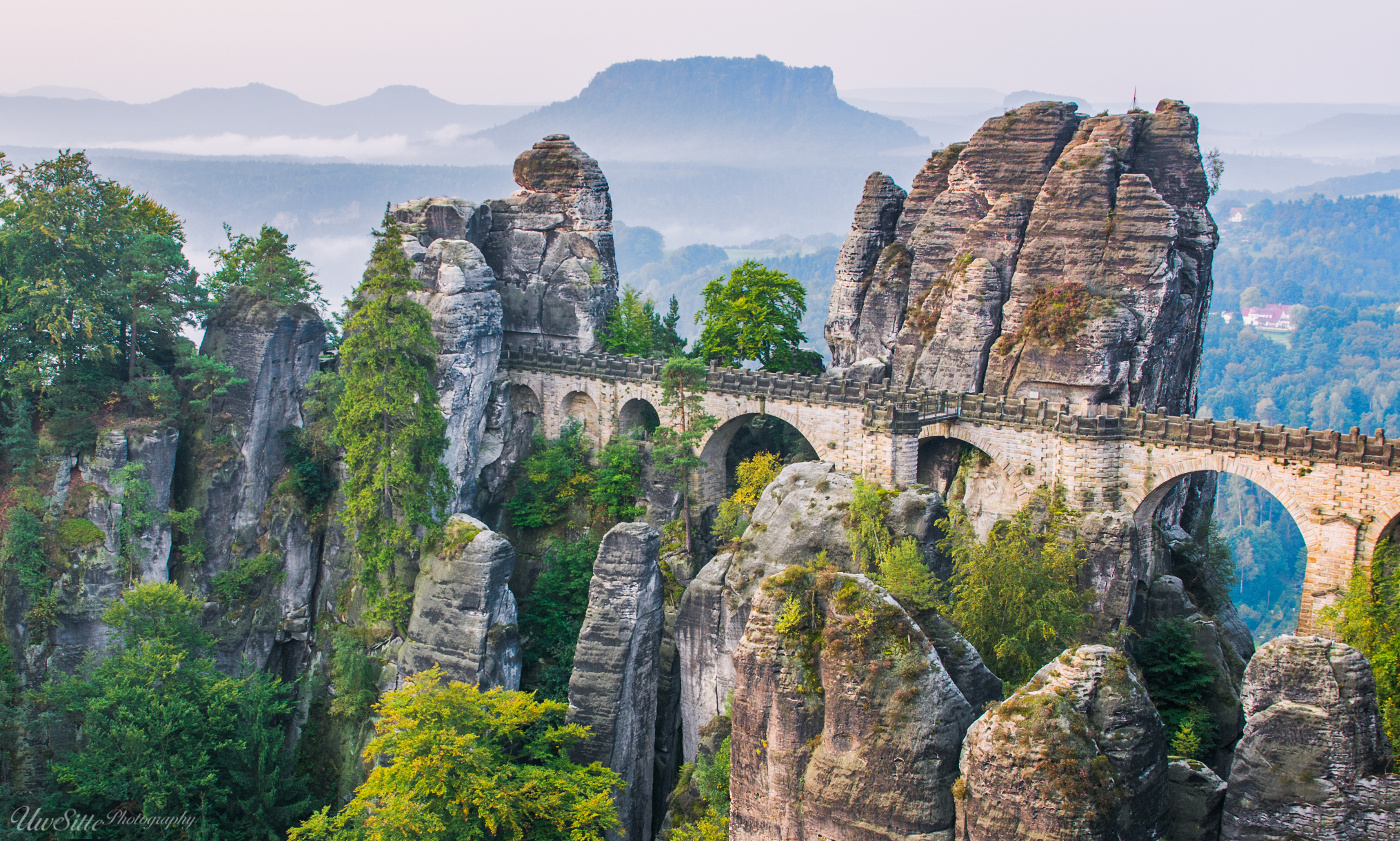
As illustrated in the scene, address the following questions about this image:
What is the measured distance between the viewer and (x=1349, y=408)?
4796 inches

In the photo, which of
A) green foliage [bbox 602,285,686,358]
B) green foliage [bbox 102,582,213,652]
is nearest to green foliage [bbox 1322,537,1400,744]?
green foliage [bbox 602,285,686,358]

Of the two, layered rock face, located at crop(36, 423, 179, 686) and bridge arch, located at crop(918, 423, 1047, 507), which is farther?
bridge arch, located at crop(918, 423, 1047, 507)

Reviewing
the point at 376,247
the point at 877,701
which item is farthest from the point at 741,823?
the point at 376,247

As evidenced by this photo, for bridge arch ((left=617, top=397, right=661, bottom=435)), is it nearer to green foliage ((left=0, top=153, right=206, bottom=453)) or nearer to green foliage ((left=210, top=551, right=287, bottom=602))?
green foliage ((left=210, top=551, right=287, bottom=602))

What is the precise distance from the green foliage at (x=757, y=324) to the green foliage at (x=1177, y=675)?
16.7 meters

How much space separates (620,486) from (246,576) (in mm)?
12041

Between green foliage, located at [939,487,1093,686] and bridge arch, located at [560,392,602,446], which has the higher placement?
bridge arch, located at [560,392,602,446]

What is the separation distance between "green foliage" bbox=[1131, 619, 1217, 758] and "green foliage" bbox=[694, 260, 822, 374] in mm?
16662

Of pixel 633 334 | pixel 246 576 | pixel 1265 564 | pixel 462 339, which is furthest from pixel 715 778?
pixel 1265 564

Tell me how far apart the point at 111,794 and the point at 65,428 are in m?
11.4

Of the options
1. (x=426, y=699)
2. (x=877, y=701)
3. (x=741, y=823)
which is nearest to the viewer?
(x=877, y=701)

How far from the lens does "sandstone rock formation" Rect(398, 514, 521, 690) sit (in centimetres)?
2922

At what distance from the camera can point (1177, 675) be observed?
2780 centimetres

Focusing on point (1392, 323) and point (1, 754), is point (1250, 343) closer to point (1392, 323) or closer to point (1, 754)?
point (1392, 323)
